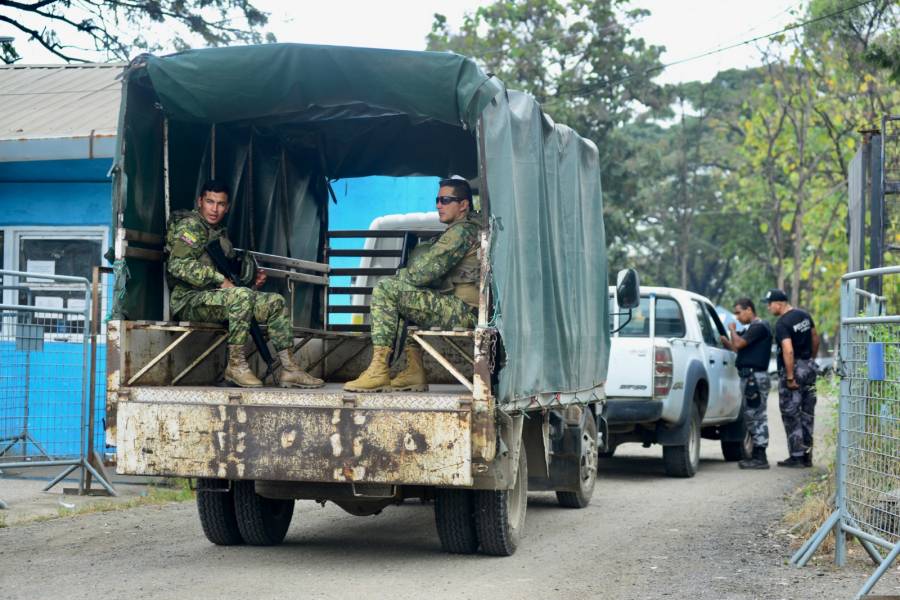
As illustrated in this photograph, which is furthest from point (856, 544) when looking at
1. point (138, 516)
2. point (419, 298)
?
point (138, 516)

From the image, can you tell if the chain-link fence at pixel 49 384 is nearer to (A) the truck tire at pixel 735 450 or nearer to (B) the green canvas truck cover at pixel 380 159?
(B) the green canvas truck cover at pixel 380 159

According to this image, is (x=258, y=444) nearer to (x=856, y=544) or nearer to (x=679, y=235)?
(x=856, y=544)

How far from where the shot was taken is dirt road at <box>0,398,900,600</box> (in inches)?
267

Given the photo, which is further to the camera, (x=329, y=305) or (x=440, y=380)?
(x=329, y=305)

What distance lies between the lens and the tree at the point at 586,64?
33.3 m

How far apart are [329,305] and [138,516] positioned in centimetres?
232

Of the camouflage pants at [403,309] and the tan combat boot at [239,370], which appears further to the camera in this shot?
the tan combat boot at [239,370]

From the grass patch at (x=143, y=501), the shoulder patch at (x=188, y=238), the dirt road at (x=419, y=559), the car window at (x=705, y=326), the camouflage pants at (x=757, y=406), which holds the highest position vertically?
the shoulder patch at (x=188, y=238)

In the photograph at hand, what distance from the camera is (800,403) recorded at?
536 inches

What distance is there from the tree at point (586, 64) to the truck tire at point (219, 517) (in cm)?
2544

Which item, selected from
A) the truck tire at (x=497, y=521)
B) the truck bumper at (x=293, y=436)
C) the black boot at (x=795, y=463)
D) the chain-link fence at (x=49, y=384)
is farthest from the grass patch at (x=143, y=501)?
the black boot at (x=795, y=463)

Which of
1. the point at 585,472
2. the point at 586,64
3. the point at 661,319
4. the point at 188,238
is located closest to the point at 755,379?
the point at 661,319

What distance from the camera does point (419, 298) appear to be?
7781 mm

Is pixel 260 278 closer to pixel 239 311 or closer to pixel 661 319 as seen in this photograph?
pixel 239 311
